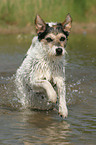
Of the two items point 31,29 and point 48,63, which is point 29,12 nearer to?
point 31,29

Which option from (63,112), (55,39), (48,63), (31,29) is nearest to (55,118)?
(63,112)

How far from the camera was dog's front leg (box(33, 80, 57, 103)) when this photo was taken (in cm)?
636

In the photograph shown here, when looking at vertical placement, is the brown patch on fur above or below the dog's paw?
above

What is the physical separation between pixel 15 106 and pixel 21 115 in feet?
2.67

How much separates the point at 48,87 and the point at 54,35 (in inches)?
40.0

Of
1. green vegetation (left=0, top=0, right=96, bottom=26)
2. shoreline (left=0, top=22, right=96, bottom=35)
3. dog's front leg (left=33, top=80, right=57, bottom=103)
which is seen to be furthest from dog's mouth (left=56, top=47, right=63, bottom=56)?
green vegetation (left=0, top=0, right=96, bottom=26)

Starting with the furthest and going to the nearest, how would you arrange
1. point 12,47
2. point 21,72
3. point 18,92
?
point 12,47
point 18,92
point 21,72

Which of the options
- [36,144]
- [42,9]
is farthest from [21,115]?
[42,9]

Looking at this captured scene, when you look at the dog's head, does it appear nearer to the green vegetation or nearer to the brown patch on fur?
the brown patch on fur

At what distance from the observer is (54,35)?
21.7 ft

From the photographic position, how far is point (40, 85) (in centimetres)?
662

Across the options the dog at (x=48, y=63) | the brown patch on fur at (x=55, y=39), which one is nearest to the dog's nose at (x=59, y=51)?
the dog at (x=48, y=63)

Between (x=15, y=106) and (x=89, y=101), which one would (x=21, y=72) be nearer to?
(x=15, y=106)

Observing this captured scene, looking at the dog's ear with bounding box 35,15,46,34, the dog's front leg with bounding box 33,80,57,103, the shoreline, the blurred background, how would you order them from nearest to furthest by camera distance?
the dog's front leg with bounding box 33,80,57,103, the dog's ear with bounding box 35,15,46,34, the shoreline, the blurred background
